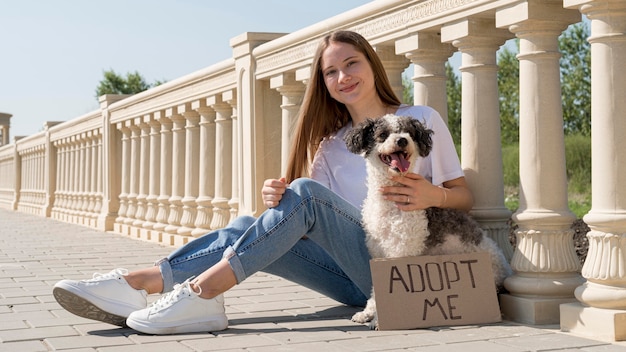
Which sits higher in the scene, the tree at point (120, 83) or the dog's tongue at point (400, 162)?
the tree at point (120, 83)

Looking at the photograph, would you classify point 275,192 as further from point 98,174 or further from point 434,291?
point 98,174

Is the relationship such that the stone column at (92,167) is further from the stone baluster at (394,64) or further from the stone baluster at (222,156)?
the stone baluster at (394,64)

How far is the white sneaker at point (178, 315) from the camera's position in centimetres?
425

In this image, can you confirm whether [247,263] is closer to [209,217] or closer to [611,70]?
[611,70]

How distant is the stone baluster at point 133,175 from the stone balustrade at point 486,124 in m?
2.24

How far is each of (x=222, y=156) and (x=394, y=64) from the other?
3547mm

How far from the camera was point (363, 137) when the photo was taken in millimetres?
4164

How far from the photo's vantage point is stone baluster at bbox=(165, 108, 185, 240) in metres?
10.7

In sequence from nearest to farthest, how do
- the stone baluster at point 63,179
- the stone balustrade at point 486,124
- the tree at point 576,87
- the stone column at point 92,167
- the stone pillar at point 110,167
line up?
the stone balustrade at point 486,124
the stone pillar at point 110,167
the stone column at point 92,167
the stone baluster at point 63,179
the tree at point 576,87

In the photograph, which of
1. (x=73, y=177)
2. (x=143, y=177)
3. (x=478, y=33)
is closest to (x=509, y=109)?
(x=73, y=177)

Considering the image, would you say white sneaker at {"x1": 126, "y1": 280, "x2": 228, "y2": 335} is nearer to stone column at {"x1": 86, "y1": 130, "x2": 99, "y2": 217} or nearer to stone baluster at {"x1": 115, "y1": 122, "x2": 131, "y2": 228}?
stone baluster at {"x1": 115, "y1": 122, "x2": 131, "y2": 228}

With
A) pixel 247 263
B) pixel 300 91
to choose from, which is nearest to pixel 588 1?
pixel 247 263

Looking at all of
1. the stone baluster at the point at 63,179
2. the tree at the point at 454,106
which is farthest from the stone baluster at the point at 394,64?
the tree at the point at 454,106

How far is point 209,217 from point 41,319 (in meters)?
4.89
